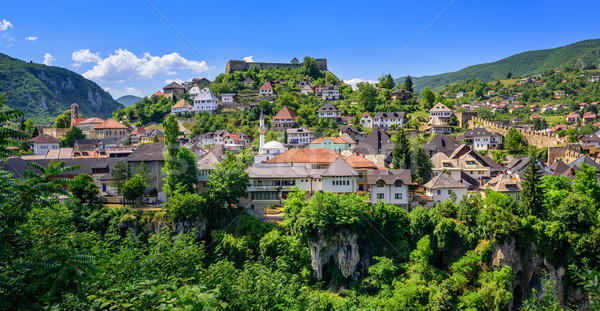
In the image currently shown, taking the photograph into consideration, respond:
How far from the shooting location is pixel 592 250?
30016 millimetres

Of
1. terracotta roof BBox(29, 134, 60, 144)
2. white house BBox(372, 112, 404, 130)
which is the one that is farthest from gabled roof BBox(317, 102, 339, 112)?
terracotta roof BBox(29, 134, 60, 144)

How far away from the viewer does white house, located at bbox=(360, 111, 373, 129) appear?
252 ft

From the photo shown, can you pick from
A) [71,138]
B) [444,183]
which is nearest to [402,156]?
[444,183]

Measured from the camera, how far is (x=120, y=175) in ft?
120

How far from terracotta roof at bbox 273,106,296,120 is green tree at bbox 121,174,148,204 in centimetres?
4461

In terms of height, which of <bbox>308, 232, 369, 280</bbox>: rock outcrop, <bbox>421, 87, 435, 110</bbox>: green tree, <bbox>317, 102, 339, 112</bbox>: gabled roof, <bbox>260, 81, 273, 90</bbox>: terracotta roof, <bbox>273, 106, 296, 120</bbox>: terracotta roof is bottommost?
<bbox>308, 232, 369, 280</bbox>: rock outcrop

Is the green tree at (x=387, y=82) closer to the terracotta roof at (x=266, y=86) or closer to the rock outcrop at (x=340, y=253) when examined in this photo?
the terracotta roof at (x=266, y=86)

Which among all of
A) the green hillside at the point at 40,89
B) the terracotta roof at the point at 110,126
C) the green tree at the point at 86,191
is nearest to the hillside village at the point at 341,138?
the terracotta roof at the point at 110,126

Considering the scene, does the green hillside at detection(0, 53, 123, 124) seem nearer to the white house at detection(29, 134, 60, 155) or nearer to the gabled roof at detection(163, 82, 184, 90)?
the gabled roof at detection(163, 82, 184, 90)

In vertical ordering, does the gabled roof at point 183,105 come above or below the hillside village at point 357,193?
above

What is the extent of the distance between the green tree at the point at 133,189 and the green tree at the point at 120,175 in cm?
136

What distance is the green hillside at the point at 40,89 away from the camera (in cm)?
13475

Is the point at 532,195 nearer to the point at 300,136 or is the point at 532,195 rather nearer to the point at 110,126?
the point at 300,136

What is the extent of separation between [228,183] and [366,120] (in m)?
48.6
